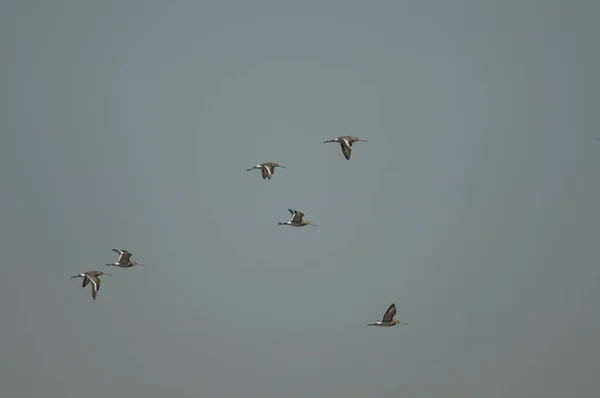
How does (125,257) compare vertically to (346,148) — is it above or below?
below

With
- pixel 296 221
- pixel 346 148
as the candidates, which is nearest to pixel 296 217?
pixel 296 221

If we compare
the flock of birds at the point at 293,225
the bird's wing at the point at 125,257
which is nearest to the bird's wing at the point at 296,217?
the flock of birds at the point at 293,225

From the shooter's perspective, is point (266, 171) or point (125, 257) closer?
point (266, 171)

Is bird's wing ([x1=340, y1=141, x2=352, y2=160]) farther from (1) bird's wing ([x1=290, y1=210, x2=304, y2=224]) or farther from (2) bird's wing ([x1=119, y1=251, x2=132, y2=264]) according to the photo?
(2) bird's wing ([x1=119, y1=251, x2=132, y2=264])

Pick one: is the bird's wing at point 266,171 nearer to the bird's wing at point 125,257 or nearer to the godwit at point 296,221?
the godwit at point 296,221

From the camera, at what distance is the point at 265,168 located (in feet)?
301

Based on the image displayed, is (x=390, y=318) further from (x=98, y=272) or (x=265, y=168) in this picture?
(x=98, y=272)

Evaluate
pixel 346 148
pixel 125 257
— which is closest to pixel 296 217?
pixel 346 148

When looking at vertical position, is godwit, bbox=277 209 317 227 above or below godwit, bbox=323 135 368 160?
below

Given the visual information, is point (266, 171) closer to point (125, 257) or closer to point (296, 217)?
point (296, 217)

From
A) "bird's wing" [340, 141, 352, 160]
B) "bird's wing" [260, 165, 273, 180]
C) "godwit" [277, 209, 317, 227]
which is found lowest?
"godwit" [277, 209, 317, 227]

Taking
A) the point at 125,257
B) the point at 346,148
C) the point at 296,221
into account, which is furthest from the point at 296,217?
the point at 125,257

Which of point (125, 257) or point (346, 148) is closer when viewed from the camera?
point (346, 148)

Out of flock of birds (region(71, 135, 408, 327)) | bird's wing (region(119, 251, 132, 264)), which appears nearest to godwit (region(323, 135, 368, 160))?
flock of birds (region(71, 135, 408, 327))
